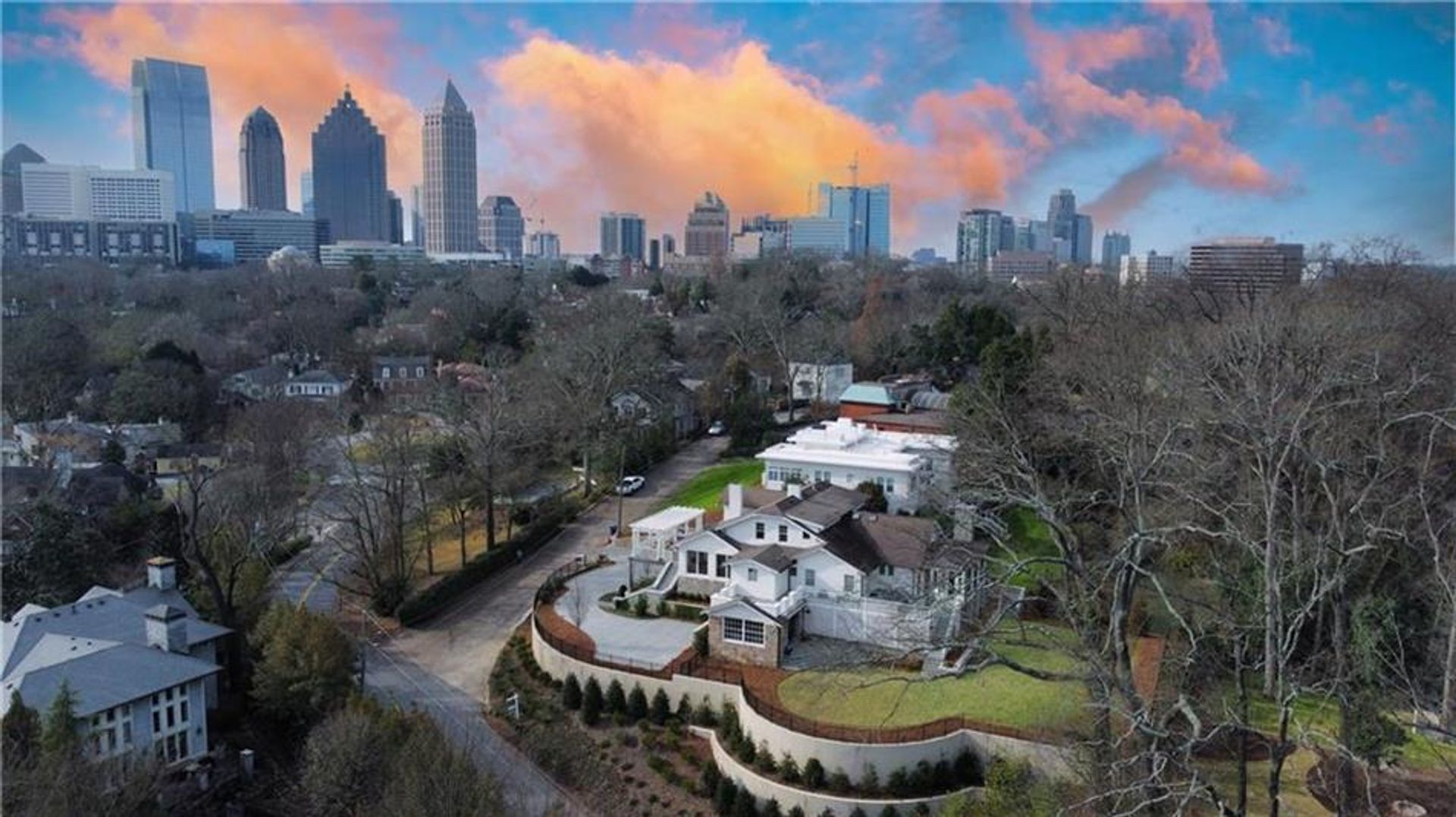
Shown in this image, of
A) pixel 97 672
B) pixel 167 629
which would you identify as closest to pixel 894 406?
pixel 167 629

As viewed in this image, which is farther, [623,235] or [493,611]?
[623,235]

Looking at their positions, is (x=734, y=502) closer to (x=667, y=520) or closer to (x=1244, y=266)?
(x=667, y=520)

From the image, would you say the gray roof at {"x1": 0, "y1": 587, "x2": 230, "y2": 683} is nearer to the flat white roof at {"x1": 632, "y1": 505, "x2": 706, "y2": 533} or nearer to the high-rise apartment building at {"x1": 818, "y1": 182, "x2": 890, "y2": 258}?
the flat white roof at {"x1": 632, "y1": 505, "x2": 706, "y2": 533}

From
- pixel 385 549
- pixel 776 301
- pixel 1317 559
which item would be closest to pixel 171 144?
pixel 776 301

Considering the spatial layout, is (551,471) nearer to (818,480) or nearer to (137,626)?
(818,480)

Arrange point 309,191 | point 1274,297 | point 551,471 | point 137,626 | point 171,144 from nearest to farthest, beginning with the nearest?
point 137,626
point 1274,297
point 551,471
point 171,144
point 309,191

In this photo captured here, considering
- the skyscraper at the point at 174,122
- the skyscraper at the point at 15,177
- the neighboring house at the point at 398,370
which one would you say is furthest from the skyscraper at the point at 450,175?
the neighboring house at the point at 398,370
